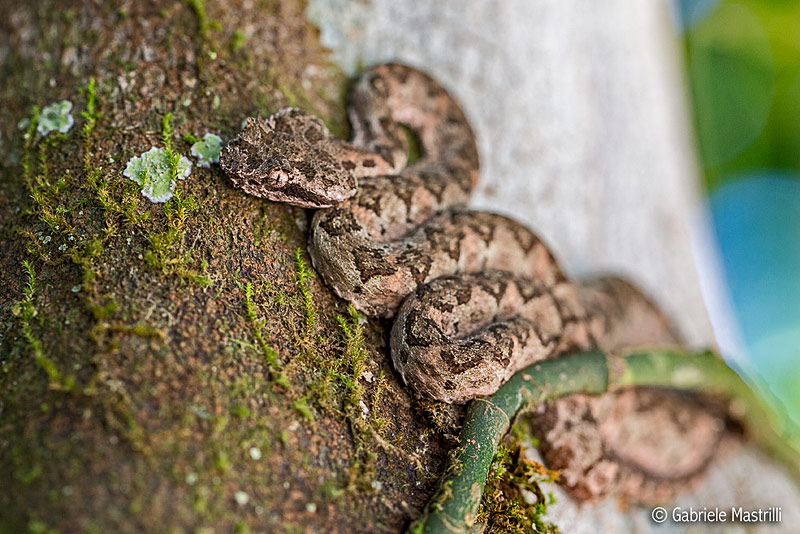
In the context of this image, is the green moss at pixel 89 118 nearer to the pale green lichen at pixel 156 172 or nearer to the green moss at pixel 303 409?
the pale green lichen at pixel 156 172

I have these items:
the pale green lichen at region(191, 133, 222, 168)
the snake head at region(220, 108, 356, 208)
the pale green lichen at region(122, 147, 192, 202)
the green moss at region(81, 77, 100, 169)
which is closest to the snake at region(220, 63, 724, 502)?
the snake head at region(220, 108, 356, 208)

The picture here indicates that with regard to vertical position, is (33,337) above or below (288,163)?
below

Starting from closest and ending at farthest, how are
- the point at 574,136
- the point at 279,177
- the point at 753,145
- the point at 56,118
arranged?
the point at 279,177
the point at 56,118
the point at 574,136
the point at 753,145

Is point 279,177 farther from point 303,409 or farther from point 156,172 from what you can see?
point 303,409

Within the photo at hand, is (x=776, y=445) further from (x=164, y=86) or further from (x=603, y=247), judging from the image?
(x=164, y=86)

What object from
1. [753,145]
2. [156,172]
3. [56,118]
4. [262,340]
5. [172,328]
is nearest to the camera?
[172,328]

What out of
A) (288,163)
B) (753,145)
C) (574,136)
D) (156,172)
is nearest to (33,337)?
(156,172)

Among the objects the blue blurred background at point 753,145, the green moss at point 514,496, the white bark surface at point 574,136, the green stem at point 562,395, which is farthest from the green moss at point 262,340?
the blue blurred background at point 753,145

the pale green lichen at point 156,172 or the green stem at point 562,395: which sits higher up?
the pale green lichen at point 156,172
